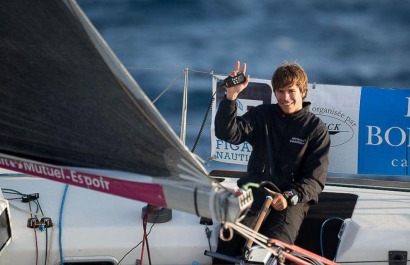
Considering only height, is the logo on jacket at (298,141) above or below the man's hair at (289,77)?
below

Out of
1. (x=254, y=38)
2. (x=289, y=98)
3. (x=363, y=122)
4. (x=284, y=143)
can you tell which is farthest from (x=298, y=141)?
(x=254, y=38)

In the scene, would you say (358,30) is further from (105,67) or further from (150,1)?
(105,67)

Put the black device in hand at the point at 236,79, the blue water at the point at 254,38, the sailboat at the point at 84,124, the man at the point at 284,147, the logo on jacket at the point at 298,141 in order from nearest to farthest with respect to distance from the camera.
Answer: the sailboat at the point at 84,124 → the black device in hand at the point at 236,79 → the man at the point at 284,147 → the logo on jacket at the point at 298,141 → the blue water at the point at 254,38

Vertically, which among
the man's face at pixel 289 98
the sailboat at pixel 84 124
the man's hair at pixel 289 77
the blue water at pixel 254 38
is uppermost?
the blue water at pixel 254 38

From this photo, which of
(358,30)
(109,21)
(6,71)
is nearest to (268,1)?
(358,30)

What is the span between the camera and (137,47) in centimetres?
1133

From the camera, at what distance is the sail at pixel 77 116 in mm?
2684

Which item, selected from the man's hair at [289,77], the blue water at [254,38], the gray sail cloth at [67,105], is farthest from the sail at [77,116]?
the blue water at [254,38]

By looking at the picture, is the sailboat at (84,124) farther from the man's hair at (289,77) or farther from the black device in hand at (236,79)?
the man's hair at (289,77)

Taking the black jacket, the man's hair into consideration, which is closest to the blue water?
the black jacket

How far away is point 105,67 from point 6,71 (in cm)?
41

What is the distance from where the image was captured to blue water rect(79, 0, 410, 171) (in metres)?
10.5

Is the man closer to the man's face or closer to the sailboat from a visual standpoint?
the man's face

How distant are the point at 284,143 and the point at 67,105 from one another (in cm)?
178
